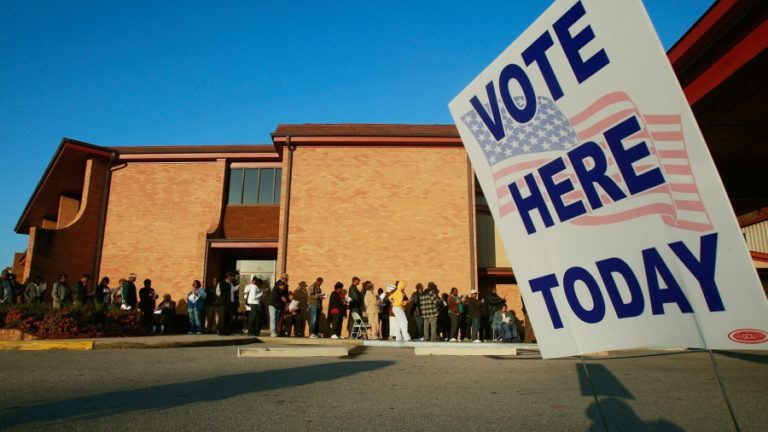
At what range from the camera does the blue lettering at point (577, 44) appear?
2.25 m

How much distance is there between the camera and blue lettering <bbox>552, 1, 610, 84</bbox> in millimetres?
2246

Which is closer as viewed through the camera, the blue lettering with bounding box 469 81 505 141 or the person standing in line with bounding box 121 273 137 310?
the blue lettering with bounding box 469 81 505 141

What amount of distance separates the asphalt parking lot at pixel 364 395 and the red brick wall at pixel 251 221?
12541 millimetres

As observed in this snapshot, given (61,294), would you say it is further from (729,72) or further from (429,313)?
(729,72)

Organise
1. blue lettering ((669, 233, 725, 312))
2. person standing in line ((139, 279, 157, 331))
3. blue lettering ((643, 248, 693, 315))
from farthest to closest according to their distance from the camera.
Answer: person standing in line ((139, 279, 157, 331)) < blue lettering ((643, 248, 693, 315)) < blue lettering ((669, 233, 725, 312))

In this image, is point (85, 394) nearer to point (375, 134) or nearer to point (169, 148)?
point (375, 134)

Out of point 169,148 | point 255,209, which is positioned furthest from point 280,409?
point 169,148

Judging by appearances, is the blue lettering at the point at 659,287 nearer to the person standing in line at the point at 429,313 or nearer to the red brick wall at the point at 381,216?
the person standing in line at the point at 429,313

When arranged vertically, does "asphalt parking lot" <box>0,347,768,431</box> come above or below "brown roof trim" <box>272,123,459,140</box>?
below

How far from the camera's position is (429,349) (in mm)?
10008

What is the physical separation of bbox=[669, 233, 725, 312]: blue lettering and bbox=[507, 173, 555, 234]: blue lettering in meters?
0.64

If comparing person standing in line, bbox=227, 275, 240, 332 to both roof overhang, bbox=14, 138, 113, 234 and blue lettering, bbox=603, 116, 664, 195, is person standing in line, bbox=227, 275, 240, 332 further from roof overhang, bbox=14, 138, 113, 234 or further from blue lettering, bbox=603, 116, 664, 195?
blue lettering, bbox=603, 116, 664, 195

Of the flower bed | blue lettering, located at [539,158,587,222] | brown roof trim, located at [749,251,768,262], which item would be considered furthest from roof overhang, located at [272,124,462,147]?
blue lettering, located at [539,158,587,222]

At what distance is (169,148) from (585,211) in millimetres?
21432
